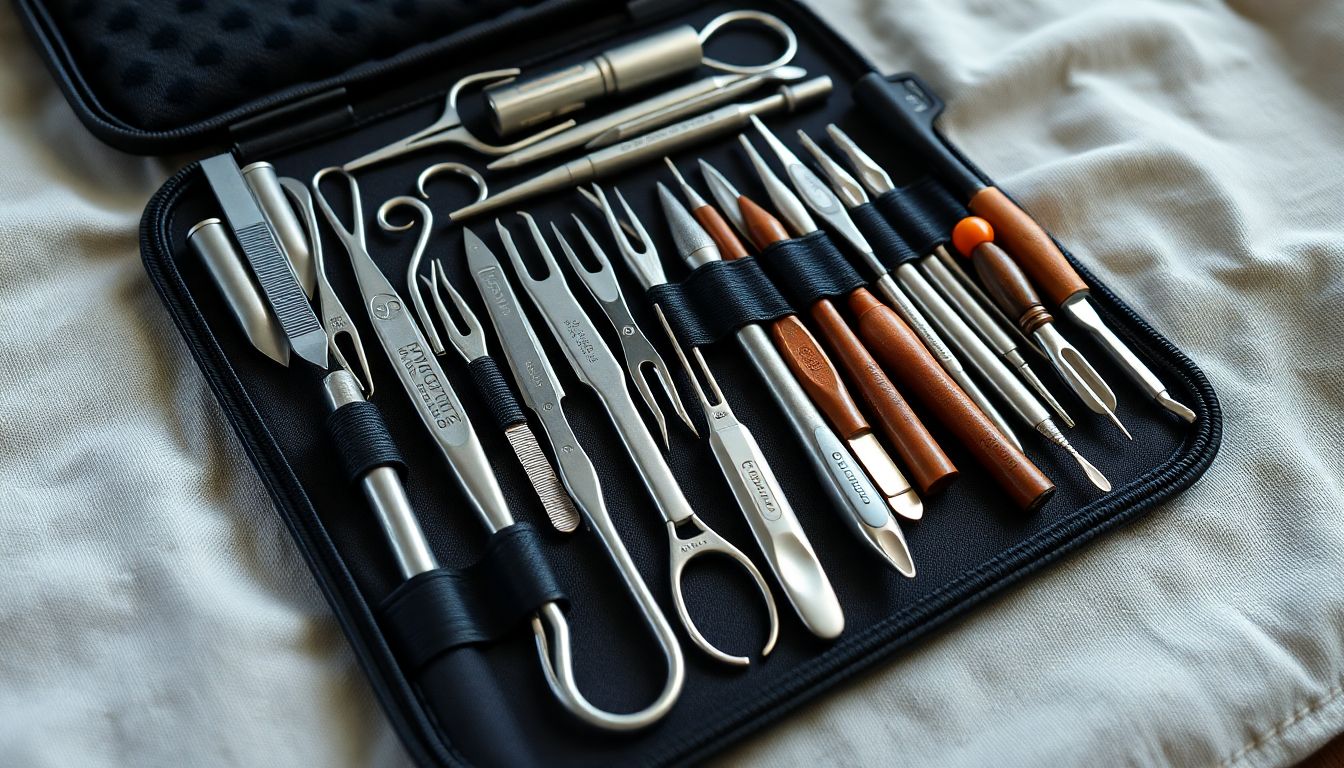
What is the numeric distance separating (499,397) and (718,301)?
21cm

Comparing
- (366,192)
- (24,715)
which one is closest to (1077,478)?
(366,192)

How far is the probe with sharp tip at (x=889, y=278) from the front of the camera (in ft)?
3.05

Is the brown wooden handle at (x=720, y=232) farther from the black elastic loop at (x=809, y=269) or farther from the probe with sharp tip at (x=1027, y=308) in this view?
the probe with sharp tip at (x=1027, y=308)

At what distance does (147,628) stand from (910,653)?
1.84ft

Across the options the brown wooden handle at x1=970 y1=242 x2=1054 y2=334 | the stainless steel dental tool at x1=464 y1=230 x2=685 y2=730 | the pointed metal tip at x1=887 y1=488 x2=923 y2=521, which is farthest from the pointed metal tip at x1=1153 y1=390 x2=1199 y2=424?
the stainless steel dental tool at x1=464 y1=230 x2=685 y2=730

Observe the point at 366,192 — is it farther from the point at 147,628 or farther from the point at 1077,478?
the point at 1077,478

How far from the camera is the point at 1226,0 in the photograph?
4.21ft

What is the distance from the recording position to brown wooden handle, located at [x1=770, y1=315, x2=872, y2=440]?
900 mm

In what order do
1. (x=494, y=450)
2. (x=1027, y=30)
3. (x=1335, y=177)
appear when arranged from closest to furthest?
(x=494, y=450) < (x=1335, y=177) < (x=1027, y=30)

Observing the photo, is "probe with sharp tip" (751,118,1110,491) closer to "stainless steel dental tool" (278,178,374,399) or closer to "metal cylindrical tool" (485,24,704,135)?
"metal cylindrical tool" (485,24,704,135)

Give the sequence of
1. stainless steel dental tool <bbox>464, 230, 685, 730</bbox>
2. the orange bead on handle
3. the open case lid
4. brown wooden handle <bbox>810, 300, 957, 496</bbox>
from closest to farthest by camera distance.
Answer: stainless steel dental tool <bbox>464, 230, 685, 730</bbox> < brown wooden handle <bbox>810, 300, 957, 496</bbox> < the orange bead on handle < the open case lid

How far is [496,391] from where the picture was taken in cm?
90

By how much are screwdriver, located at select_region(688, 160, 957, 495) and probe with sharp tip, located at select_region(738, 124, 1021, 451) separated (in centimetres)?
2

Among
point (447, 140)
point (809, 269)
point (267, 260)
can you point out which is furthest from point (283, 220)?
point (809, 269)
